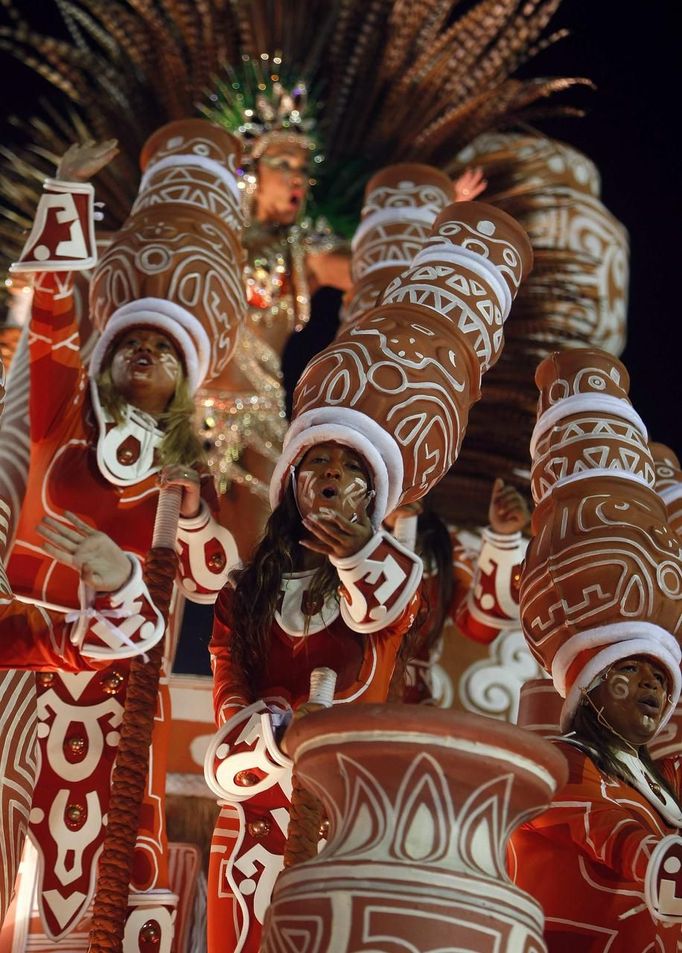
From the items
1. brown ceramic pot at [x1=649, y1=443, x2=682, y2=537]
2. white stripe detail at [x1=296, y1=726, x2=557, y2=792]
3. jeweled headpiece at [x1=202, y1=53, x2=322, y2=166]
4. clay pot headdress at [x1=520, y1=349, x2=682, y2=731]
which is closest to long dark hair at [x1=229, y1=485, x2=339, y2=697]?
clay pot headdress at [x1=520, y1=349, x2=682, y2=731]

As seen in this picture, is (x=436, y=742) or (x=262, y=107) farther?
(x=262, y=107)

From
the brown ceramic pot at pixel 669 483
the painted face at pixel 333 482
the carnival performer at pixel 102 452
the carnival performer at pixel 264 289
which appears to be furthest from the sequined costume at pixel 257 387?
the painted face at pixel 333 482

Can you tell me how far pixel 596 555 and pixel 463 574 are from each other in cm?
106

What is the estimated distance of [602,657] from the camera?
2150 mm

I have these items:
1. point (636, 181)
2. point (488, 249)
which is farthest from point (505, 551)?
point (636, 181)

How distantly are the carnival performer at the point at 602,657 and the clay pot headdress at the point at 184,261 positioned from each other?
679mm

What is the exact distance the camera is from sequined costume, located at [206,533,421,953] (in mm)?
1984

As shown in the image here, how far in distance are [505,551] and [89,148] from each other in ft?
4.01

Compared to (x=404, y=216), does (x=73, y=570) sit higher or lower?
lower

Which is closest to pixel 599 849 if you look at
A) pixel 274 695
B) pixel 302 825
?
pixel 302 825

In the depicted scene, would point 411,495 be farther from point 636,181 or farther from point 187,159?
point 636,181

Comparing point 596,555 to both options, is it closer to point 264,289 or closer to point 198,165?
point 198,165

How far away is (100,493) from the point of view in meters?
2.55

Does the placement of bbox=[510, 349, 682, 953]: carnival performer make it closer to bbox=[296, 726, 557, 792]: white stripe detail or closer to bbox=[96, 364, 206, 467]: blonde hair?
bbox=[296, 726, 557, 792]: white stripe detail
